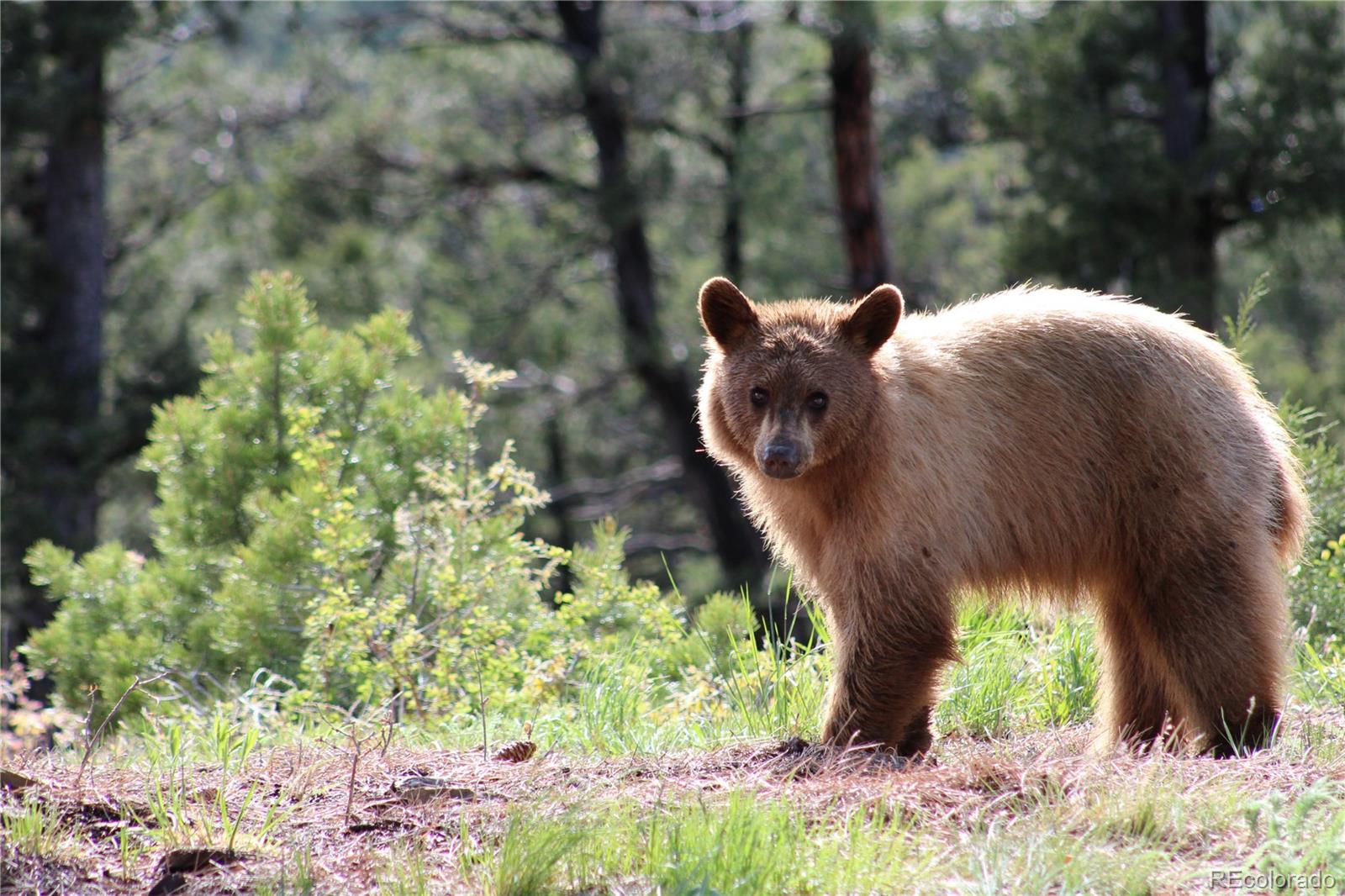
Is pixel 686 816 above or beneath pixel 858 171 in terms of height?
beneath

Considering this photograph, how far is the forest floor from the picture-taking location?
342 centimetres

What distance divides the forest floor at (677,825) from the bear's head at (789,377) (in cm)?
114

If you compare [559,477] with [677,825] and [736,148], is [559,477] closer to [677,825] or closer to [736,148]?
[736,148]

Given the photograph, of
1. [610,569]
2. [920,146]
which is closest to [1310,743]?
[610,569]

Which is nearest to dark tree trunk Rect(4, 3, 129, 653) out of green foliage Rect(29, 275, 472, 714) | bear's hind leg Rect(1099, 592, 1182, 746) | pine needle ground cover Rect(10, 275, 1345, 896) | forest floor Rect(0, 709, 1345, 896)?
pine needle ground cover Rect(10, 275, 1345, 896)

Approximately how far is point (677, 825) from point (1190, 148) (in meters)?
14.7

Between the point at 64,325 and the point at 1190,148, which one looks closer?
the point at 1190,148

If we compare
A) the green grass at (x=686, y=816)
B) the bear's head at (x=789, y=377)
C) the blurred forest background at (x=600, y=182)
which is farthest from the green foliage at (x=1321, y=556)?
the blurred forest background at (x=600, y=182)

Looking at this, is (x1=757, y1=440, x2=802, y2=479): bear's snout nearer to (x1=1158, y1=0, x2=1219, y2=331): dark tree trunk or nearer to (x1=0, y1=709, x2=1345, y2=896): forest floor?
(x1=0, y1=709, x2=1345, y2=896): forest floor

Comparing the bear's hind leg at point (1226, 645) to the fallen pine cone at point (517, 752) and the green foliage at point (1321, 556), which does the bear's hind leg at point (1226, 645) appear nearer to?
the green foliage at point (1321, 556)

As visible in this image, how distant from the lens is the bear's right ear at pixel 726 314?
5184 mm

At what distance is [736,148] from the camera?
21.7 metres

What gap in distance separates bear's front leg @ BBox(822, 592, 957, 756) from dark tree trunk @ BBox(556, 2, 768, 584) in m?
13.5

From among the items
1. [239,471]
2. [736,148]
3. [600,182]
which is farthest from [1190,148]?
[239,471]
